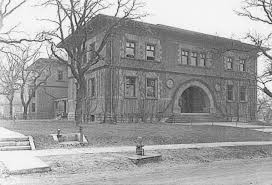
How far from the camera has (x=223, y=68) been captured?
119 ft

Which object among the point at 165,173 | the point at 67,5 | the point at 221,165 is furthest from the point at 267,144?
the point at 67,5

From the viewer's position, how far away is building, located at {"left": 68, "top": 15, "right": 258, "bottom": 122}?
1129 inches

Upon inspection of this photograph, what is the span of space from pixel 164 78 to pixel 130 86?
3.68 meters

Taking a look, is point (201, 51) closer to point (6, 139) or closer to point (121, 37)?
point (121, 37)

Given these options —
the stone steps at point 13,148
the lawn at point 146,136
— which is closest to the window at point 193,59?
the lawn at point 146,136

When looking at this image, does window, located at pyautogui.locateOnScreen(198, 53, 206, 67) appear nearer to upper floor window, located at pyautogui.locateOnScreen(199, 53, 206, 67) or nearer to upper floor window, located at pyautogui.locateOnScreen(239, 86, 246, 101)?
upper floor window, located at pyautogui.locateOnScreen(199, 53, 206, 67)

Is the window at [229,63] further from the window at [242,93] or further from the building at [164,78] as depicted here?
the window at [242,93]

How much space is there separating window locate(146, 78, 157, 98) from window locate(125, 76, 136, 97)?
1365 mm

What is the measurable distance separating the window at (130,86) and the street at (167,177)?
1785 cm

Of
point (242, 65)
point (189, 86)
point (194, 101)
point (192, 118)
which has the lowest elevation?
point (192, 118)

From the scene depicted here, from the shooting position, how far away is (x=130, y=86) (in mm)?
29625

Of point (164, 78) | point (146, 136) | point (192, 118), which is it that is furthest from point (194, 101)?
point (146, 136)

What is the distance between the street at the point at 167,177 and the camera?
8.87m

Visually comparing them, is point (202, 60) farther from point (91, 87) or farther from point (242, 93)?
point (91, 87)
